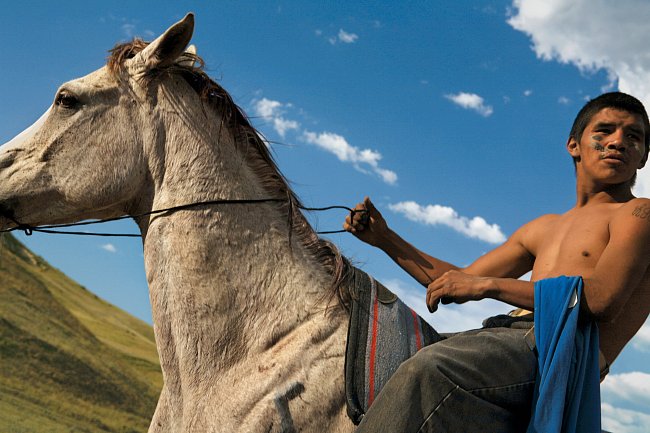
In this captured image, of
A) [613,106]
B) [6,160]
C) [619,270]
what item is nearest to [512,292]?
[619,270]

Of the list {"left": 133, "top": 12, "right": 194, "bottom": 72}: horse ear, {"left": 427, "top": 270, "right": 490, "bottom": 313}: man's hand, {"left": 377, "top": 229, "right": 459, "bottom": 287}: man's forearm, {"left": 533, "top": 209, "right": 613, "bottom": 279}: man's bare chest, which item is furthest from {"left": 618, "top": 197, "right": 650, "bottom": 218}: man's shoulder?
{"left": 133, "top": 12, "right": 194, "bottom": 72}: horse ear

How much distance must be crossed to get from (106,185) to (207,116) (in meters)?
0.68

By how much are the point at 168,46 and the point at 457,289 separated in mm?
2088

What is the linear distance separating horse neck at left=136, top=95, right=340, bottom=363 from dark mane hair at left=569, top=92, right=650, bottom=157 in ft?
5.85

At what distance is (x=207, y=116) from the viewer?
13.2 ft

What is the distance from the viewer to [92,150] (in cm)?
389

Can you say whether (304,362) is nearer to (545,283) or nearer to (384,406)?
(384,406)

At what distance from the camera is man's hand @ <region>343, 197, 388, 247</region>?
14.6ft

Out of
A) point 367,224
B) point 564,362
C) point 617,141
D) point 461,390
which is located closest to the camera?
point 461,390

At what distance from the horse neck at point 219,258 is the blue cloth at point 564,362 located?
43.2 inches

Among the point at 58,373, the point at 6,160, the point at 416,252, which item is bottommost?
the point at 58,373

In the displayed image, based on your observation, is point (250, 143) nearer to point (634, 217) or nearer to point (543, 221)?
point (543, 221)

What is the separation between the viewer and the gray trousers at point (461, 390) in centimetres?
303

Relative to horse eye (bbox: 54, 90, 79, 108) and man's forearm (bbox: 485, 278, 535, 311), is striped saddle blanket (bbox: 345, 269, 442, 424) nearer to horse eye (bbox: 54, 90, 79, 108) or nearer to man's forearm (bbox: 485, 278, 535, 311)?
man's forearm (bbox: 485, 278, 535, 311)
